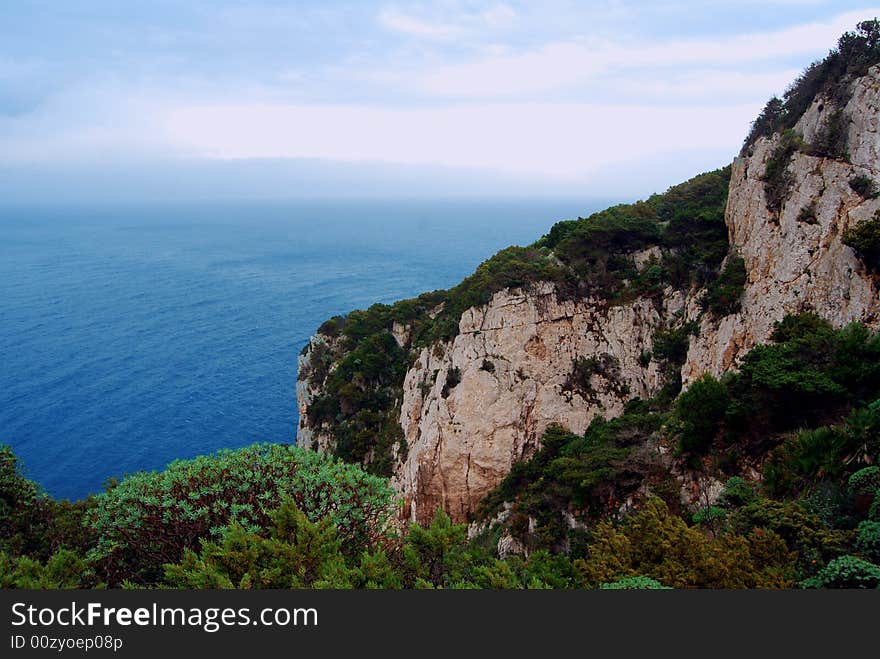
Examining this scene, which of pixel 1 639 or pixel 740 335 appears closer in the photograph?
pixel 1 639

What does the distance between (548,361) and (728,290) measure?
358 inches

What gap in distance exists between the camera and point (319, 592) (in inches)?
320

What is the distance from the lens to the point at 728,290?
78.5 ft

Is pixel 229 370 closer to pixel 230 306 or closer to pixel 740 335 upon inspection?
pixel 230 306

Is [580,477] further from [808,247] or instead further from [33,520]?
[33,520]

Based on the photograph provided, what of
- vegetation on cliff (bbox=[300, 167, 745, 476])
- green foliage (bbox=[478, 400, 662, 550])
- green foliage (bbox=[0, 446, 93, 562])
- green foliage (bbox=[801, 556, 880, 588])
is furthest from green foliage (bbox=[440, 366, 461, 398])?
green foliage (bbox=[801, 556, 880, 588])

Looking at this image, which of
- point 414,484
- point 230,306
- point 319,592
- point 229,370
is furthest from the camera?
point 230,306

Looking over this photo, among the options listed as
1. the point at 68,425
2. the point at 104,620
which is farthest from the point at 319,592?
the point at 68,425

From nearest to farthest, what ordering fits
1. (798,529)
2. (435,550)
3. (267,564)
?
(267,564) < (798,529) < (435,550)

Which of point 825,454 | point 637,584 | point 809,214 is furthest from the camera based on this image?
point 809,214

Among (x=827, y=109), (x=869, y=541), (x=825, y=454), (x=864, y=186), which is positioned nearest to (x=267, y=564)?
(x=869, y=541)

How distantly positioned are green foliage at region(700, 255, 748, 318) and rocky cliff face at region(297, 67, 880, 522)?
1.07 feet

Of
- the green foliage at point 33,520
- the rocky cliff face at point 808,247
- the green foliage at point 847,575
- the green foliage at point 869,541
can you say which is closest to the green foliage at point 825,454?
the green foliage at point 869,541

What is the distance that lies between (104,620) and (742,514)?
11595mm
